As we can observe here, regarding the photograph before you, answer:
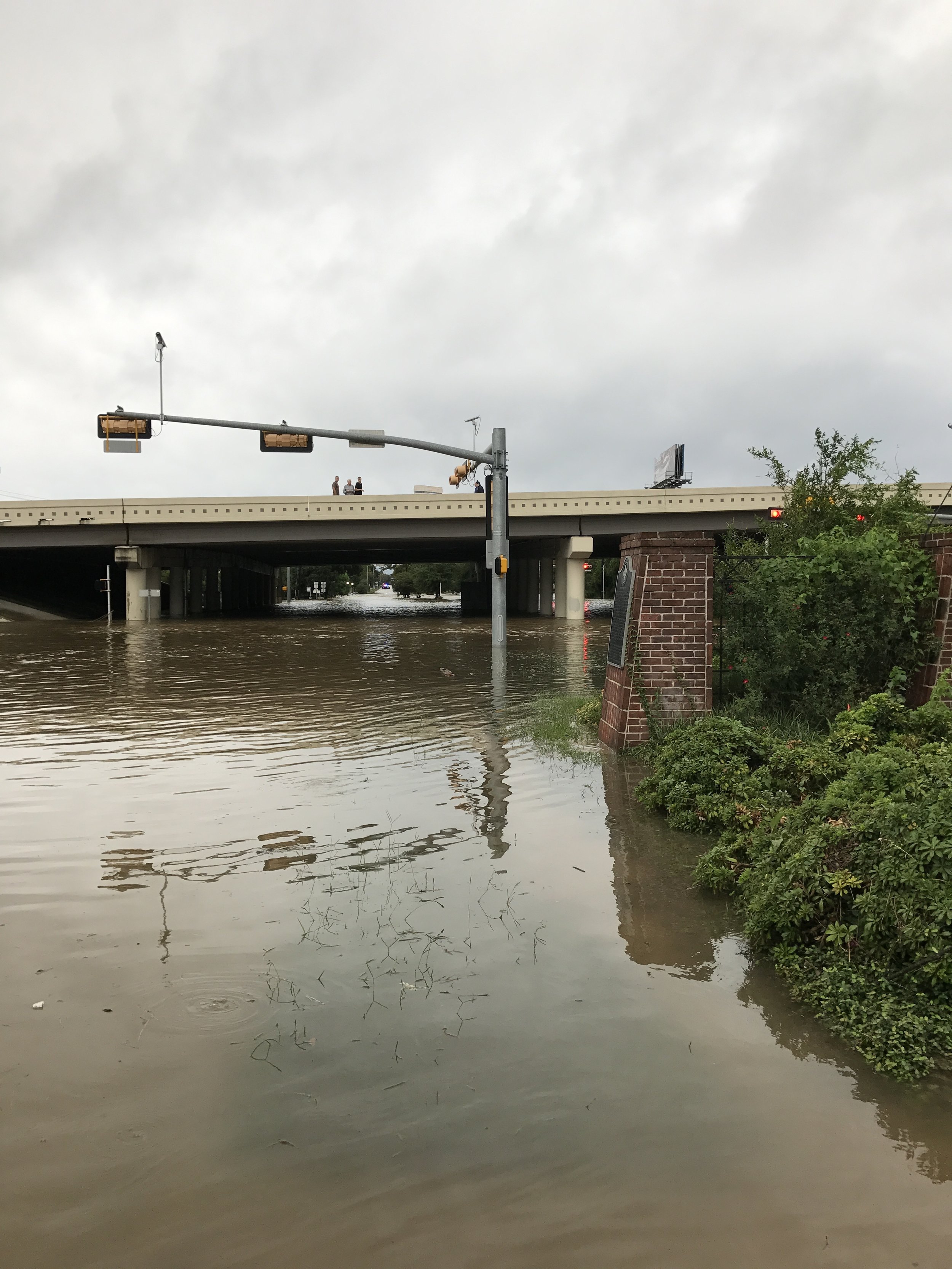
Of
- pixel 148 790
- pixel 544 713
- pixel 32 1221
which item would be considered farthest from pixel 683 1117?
pixel 544 713

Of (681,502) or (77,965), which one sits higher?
(681,502)

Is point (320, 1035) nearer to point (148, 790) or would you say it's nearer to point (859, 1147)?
point (859, 1147)

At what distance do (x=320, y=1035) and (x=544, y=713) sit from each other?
404 inches

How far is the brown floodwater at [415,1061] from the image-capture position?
3049 mm

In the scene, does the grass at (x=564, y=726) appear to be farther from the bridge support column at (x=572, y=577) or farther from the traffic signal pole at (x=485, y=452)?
the bridge support column at (x=572, y=577)

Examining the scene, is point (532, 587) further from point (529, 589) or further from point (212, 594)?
point (212, 594)

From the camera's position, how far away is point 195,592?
205ft

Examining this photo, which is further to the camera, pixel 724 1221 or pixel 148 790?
pixel 148 790

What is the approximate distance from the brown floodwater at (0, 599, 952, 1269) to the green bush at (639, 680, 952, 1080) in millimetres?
215

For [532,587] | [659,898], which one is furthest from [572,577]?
[659,898]

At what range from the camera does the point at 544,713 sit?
14289 millimetres

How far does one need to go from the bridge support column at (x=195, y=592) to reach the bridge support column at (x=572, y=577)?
24.7 metres

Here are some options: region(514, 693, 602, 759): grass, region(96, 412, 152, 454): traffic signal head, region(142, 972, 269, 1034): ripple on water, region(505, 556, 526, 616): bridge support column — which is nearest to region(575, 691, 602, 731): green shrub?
region(514, 693, 602, 759): grass

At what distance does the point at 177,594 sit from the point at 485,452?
119 ft
